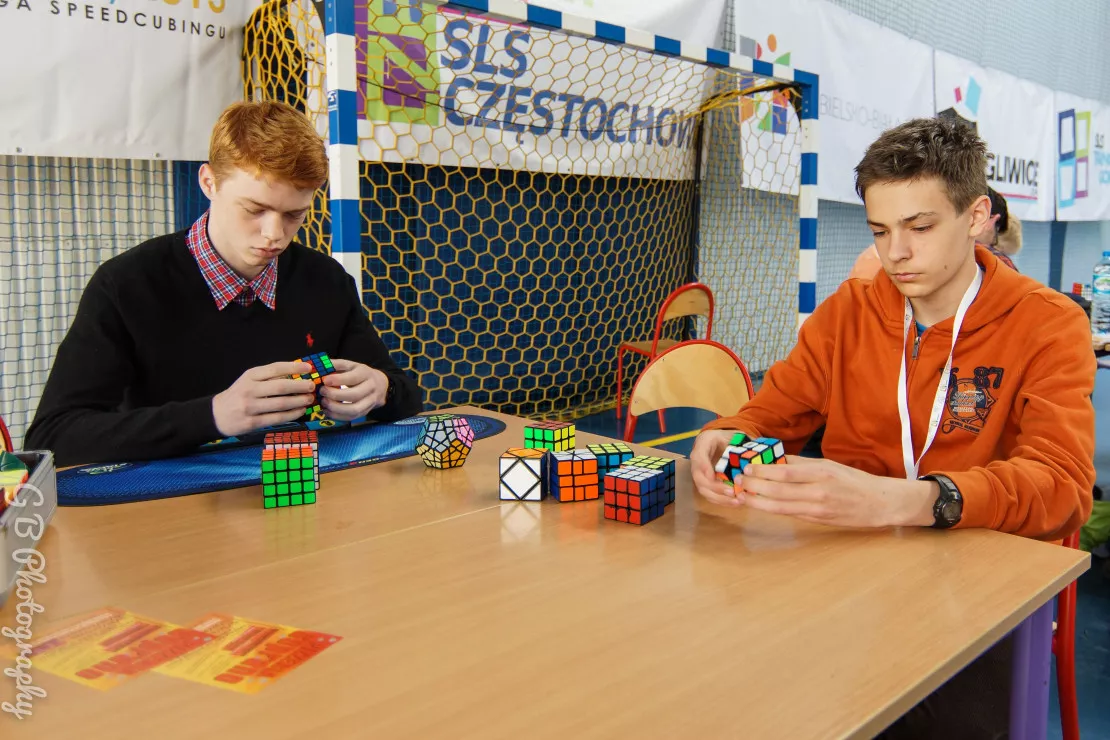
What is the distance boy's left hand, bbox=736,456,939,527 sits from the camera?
0.89m

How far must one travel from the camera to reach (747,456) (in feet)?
3.11

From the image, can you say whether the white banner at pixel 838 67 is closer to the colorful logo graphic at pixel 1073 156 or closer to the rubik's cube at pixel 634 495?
the colorful logo graphic at pixel 1073 156

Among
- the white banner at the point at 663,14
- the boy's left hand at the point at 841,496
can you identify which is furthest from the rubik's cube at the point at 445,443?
the white banner at the point at 663,14

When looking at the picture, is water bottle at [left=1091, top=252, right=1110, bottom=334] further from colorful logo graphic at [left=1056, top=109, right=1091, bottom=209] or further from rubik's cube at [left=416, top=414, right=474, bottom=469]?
colorful logo graphic at [left=1056, top=109, right=1091, bottom=209]

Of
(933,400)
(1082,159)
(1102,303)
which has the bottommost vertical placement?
(933,400)

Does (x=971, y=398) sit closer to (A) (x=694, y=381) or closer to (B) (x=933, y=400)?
(B) (x=933, y=400)

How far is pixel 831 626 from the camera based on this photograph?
0.69m

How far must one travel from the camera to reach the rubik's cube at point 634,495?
3.08 ft

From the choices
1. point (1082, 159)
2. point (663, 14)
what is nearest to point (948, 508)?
point (663, 14)

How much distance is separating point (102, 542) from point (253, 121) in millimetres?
→ 706

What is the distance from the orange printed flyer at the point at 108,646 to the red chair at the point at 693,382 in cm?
113

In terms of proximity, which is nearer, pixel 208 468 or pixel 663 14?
pixel 208 468

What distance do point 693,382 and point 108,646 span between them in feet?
4.18

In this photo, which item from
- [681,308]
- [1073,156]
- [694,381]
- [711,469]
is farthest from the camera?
[1073,156]
